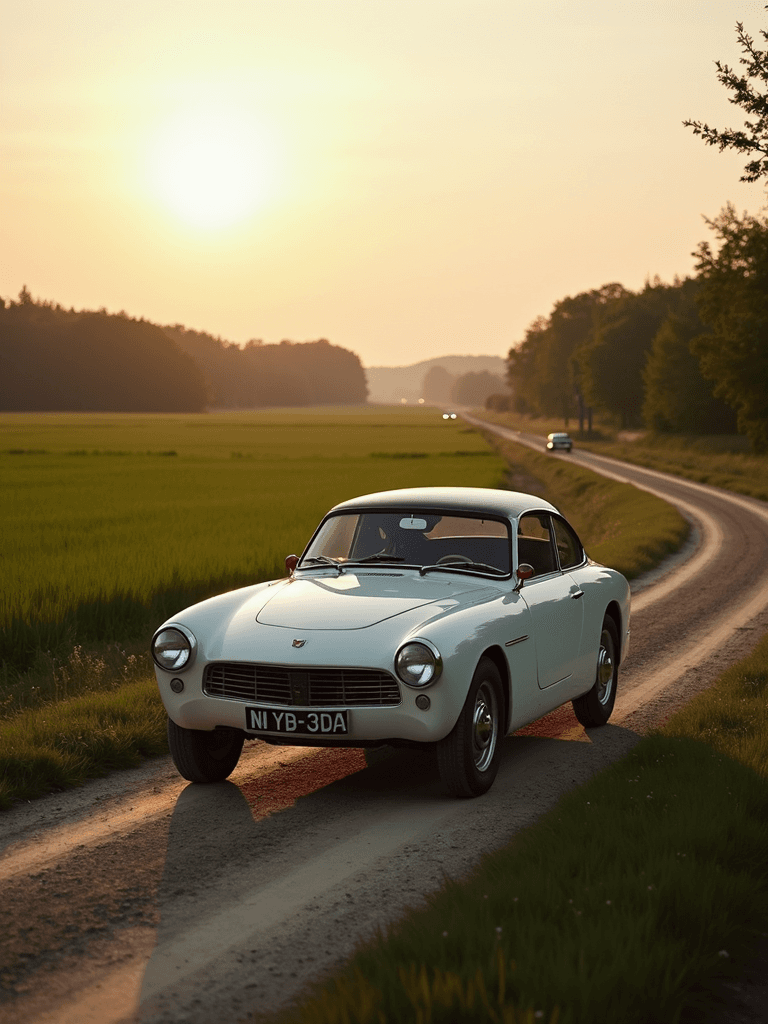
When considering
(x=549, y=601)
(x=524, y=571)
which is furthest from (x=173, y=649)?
(x=549, y=601)

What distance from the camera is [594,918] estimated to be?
4.13 m

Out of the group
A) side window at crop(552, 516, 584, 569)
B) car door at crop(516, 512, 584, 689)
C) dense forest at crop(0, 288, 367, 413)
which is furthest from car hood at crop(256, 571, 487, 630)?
dense forest at crop(0, 288, 367, 413)

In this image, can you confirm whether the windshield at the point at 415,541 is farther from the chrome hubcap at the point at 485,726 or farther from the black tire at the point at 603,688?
the black tire at the point at 603,688

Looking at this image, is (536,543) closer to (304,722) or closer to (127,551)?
(304,722)

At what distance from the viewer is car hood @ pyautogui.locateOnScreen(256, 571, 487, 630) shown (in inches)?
249

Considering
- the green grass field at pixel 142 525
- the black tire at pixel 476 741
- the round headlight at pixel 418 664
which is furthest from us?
the green grass field at pixel 142 525

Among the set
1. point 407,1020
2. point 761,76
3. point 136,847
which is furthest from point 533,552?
point 761,76

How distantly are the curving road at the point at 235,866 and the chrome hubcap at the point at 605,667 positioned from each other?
24 centimetres

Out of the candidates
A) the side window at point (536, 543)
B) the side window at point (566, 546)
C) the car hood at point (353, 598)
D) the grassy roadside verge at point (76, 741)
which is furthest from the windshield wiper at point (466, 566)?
the grassy roadside verge at point (76, 741)

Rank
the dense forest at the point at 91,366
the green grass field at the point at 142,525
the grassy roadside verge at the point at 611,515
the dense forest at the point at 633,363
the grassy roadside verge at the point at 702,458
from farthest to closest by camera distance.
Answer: the dense forest at the point at 91,366 < the dense forest at the point at 633,363 < the grassy roadside verge at the point at 702,458 < the grassy roadside verge at the point at 611,515 < the green grass field at the point at 142,525

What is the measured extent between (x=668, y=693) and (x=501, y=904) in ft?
17.5

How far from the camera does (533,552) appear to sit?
25.8ft

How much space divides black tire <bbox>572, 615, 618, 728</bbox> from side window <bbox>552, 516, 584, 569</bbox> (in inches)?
20.4

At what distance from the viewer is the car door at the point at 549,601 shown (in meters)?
7.17
